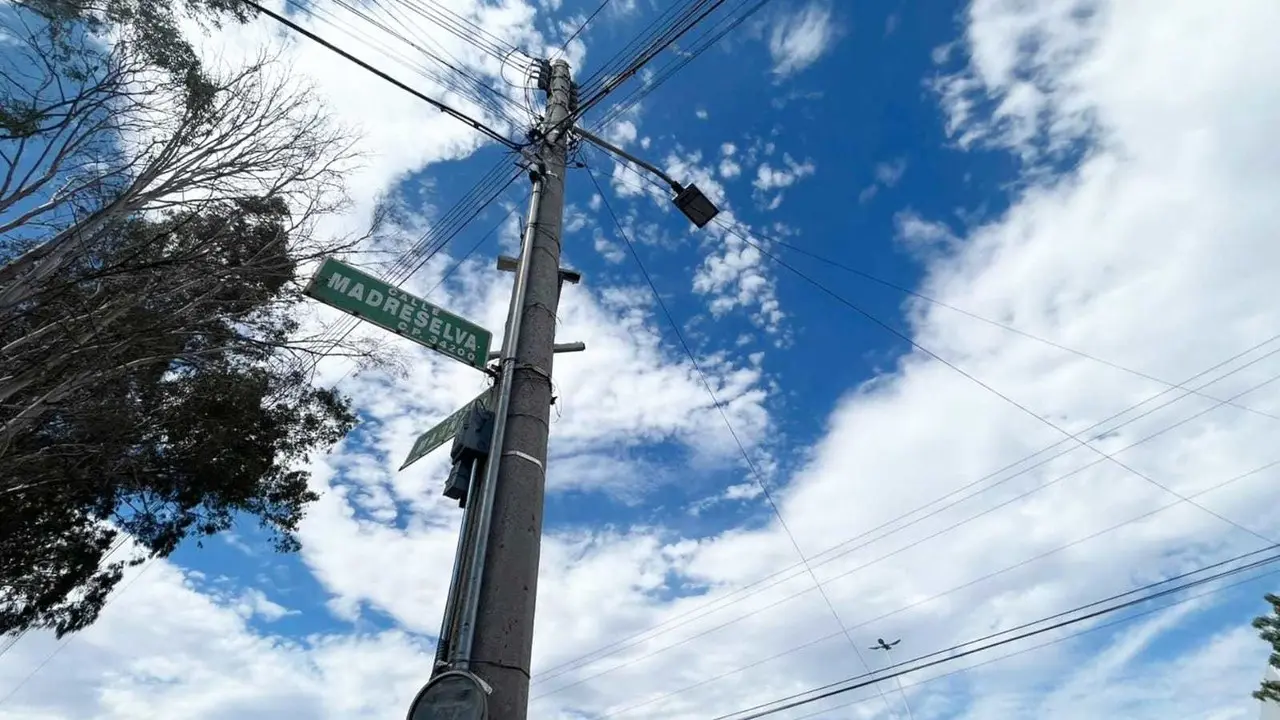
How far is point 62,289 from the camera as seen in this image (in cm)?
923

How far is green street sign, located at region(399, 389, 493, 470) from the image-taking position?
4121 millimetres

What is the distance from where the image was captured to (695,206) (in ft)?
20.3

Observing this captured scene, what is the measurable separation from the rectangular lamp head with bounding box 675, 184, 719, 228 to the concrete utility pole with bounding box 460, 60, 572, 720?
138 cm

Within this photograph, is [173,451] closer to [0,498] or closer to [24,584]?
[0,498]

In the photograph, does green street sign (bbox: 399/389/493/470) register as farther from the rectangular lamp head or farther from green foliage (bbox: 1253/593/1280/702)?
green foliage (bbox: 1253/593/1280/702)

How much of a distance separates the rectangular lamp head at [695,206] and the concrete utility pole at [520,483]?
138 centimetres

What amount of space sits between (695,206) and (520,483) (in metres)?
3.62

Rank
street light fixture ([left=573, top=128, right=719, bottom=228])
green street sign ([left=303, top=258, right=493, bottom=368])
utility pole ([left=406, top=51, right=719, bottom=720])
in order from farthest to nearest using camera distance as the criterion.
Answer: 1. street light fixture ([left=573, top=128, right=719, bottom=228])
2. green street sign ([left=303, top=258, right=493, bottom=368])
3. utility pole ([left=406, top=51, right=719, bottom=720])

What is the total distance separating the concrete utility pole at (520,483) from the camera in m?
2.95

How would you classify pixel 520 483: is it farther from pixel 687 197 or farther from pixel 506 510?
pixel 687 197

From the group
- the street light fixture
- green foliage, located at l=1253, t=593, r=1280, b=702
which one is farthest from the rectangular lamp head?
green foliage, located at l=1253, t=593, r=1280, b=702

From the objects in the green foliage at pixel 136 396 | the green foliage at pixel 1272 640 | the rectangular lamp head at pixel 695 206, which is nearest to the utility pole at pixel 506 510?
the rectangular lamp head at pixel 695 206

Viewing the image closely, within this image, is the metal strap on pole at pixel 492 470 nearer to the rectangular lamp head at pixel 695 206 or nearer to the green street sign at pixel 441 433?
the green street sign at pixel 441 433

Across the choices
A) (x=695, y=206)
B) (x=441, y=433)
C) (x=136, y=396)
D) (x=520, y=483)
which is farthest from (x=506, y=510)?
(x=136, y=396)
